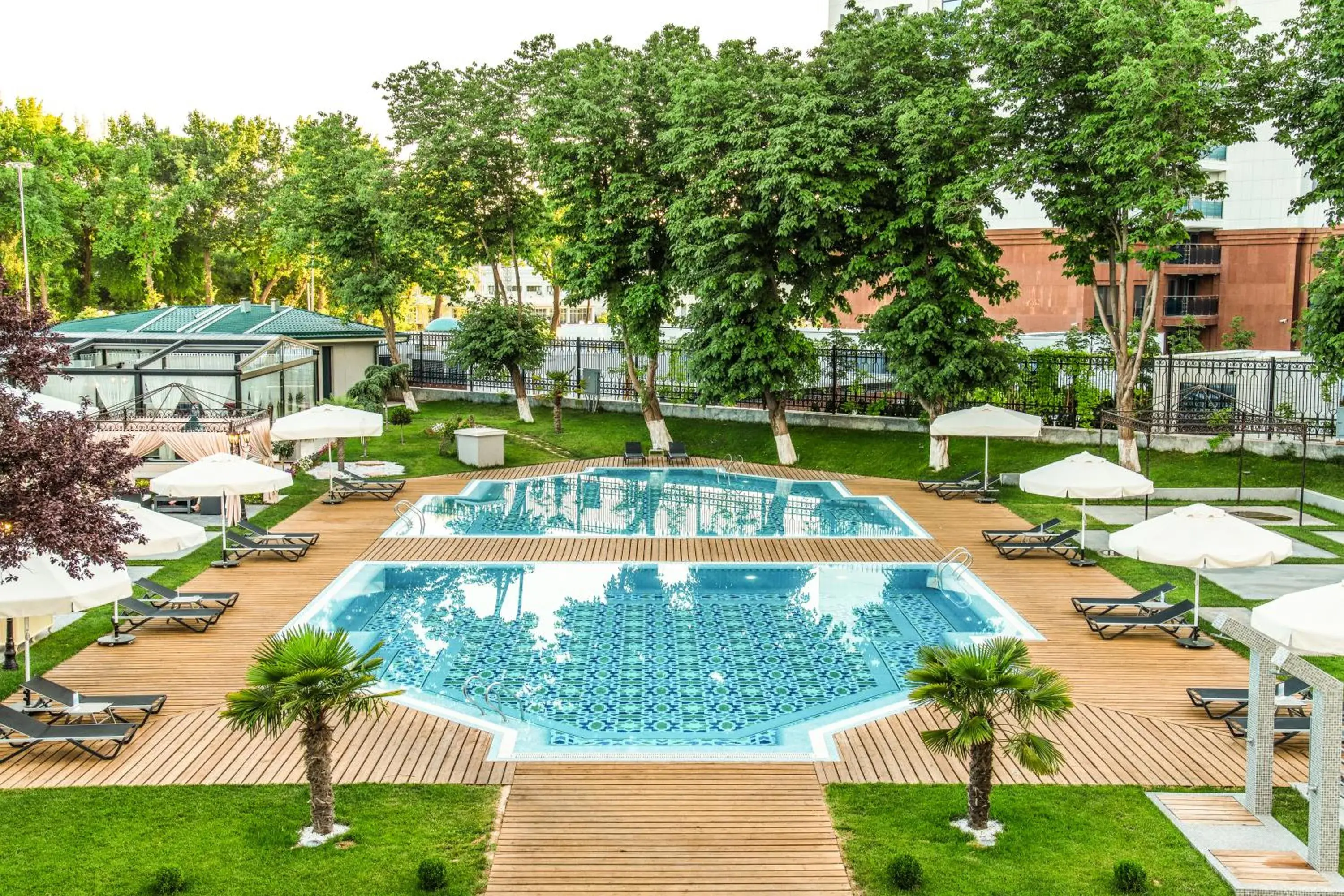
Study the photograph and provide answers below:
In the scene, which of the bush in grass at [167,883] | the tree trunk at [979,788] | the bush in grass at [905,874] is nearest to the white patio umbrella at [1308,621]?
the tree trunk at [979,788]

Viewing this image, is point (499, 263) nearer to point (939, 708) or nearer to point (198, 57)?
point (198, 57)

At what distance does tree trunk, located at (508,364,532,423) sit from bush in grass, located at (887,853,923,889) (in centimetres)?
2798

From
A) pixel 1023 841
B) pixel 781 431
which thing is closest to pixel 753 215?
pixel 781 431

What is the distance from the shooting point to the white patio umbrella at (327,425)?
78.0 ft

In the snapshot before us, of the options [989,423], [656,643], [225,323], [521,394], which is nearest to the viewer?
[656,643]

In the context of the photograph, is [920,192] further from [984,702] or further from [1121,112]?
[984,702]

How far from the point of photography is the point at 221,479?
18.0m

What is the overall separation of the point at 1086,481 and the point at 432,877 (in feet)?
43.0

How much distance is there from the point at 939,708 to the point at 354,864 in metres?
5.09

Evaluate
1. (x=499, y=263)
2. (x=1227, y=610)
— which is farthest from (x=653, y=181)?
(x=1227, y=610)

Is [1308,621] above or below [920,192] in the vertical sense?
below

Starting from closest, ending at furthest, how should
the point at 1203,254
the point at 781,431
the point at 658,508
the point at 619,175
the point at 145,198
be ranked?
1. the point at 658,508
2. the point at 619,175
3. the point at 781,431
4. the point at 1203,254
5. the point at 145,198

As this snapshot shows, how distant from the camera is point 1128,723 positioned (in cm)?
1228

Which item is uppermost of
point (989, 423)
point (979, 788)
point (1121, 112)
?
point (1121, 112)
